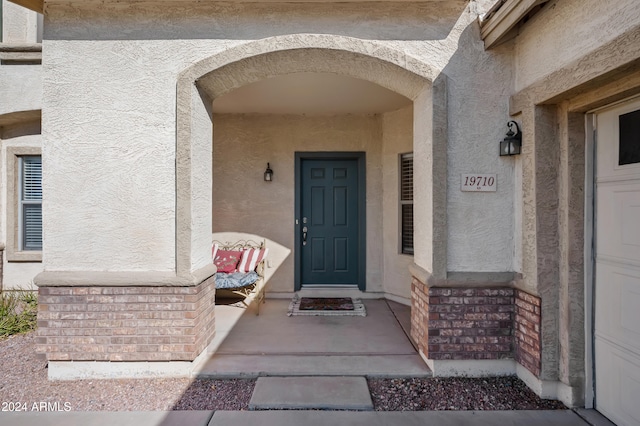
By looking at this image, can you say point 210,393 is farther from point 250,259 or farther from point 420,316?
point 250,259

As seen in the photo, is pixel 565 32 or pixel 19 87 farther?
pixel 19 87

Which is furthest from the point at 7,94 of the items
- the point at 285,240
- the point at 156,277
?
the point at 285,240

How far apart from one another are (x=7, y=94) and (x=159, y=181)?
3.75 m

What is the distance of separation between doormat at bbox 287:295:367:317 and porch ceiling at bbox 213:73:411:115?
297cm

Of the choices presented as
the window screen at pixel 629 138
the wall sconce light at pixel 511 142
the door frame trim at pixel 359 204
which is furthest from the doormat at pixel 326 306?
the window screen at pixel 629 138

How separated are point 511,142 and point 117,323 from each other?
394 cm

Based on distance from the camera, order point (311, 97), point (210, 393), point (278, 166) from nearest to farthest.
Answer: point (210, 393) → point (311, 97) → point (278, 166)

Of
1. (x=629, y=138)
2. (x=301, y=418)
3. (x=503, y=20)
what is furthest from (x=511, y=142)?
(x=301, y=418)

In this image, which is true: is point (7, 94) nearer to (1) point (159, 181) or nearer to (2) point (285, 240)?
(1) point (159, 181)

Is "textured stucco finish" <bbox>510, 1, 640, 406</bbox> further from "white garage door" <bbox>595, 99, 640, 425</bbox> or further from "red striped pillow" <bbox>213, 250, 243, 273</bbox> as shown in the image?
"red striped pillow" <bbox>213, 250, 243, 273</bbox>

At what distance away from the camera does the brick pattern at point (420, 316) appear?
3.22 m

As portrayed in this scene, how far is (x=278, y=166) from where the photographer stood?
552 centimetres

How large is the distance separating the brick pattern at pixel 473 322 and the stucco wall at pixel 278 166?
7.80ft

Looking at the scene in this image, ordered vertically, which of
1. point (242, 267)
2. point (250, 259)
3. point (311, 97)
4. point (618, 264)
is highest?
point (311, 97)
